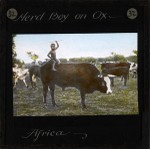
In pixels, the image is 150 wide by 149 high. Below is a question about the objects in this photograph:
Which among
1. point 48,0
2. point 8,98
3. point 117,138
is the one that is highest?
point 48,0

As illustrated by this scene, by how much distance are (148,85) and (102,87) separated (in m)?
0.45

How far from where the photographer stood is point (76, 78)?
4.46 metres

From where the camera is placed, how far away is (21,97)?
4.43 m

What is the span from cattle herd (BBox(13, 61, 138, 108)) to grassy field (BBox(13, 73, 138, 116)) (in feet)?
0.13

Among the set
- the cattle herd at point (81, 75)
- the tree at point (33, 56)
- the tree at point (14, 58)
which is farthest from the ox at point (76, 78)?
the tree at point (14, 58)

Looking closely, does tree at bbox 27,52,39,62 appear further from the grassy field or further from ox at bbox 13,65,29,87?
the grassy field

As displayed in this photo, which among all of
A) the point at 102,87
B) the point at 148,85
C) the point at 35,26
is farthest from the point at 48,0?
the point at 148,85

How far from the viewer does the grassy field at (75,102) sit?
4.43 meters

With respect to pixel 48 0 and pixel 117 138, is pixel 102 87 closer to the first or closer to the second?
pixel 117 138

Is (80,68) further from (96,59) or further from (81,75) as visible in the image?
(96,59)

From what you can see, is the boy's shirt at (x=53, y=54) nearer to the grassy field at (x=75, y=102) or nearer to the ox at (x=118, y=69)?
the grassy field at (x=75, y=102)

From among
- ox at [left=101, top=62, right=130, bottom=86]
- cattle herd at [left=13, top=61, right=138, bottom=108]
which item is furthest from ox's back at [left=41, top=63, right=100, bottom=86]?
ox at [left=101, top=62, right=130, bottom=86]

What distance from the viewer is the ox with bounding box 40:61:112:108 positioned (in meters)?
4.44

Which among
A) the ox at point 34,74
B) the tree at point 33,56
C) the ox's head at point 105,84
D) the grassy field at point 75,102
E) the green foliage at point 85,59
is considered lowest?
the grassy field at point 75,102
